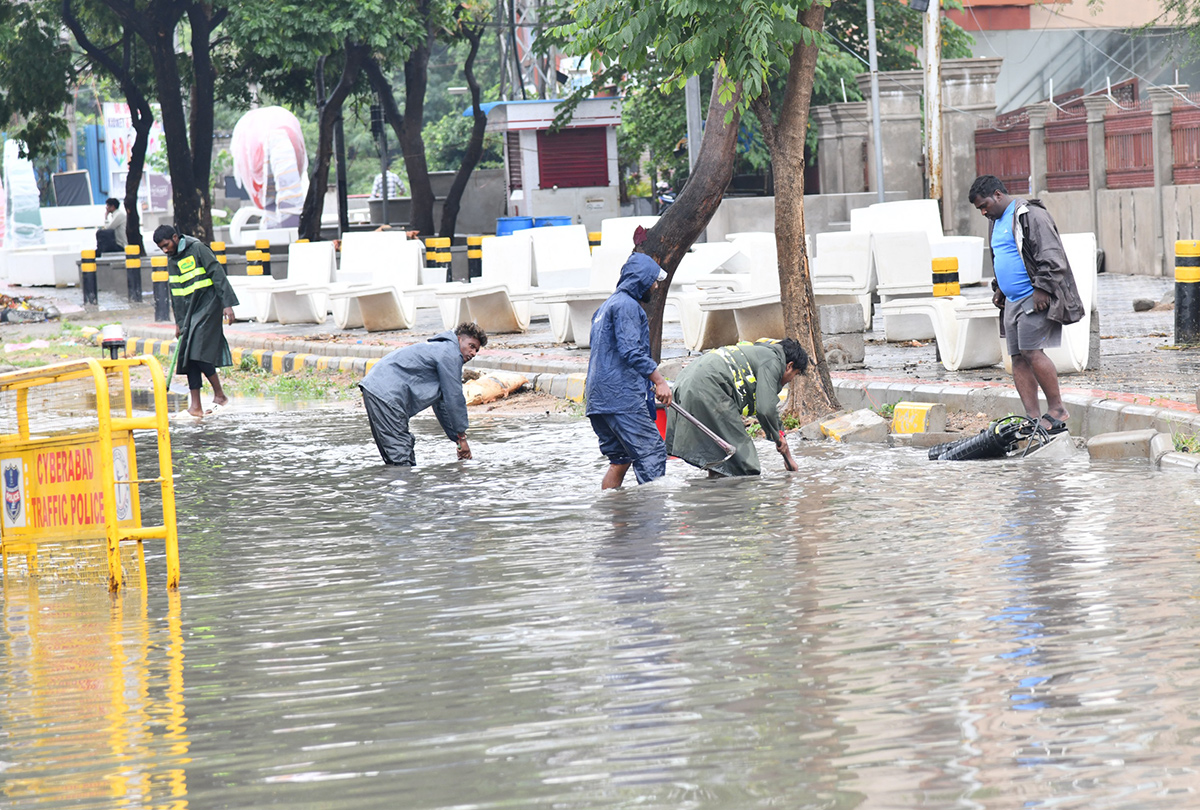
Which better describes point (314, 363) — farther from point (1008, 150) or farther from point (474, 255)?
point (1008, 150)

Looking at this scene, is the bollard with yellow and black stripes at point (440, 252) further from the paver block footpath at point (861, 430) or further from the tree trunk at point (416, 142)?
the paver block footpath at point (861, 430)

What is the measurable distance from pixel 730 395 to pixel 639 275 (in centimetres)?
86

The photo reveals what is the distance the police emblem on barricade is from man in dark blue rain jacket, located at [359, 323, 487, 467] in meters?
3.04

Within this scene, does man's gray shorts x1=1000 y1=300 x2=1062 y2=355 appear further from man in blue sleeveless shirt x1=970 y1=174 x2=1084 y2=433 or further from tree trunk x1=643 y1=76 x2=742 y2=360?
tree trunk x1=643 y1=76 x2=742 y2=360

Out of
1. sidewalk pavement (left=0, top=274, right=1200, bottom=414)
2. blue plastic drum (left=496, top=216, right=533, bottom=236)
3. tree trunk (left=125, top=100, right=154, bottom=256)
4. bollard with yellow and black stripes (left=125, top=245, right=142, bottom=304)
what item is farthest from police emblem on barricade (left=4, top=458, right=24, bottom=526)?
tree trunk (left=125, top=100, right=154, bottom=256)

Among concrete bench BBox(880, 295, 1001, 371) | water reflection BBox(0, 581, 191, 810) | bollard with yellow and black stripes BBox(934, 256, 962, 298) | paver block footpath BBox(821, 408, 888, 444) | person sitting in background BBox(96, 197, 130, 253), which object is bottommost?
water reflection BBox(0, 581, 191, 810)

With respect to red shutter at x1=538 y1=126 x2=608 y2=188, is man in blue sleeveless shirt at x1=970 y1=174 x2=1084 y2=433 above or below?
below

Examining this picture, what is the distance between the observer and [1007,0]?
4603 cm

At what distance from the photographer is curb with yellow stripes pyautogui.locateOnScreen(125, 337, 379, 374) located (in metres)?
17.3

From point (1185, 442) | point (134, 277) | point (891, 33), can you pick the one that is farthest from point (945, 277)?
point (891, 33)

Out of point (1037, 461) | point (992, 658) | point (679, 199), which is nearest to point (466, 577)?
point (992, 658)

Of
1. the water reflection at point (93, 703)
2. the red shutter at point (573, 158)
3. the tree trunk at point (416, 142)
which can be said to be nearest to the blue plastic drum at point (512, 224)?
the tree trunk at point (416, 142)

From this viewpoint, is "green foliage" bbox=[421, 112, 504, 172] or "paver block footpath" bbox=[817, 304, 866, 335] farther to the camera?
"green foliage" bbox=[421, 112, 504, 172]

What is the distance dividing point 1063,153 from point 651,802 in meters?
24.3
